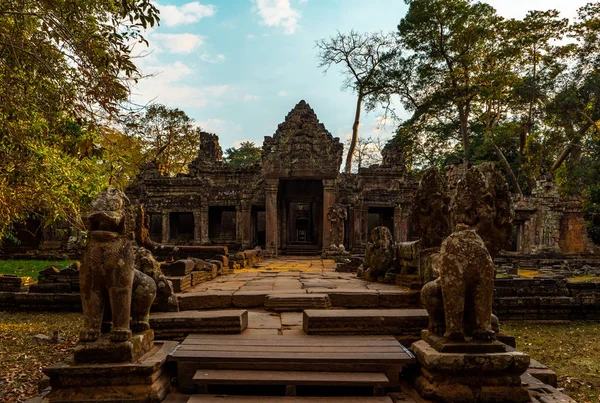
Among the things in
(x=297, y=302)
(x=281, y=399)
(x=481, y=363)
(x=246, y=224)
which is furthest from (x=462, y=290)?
(x=246, y=224)

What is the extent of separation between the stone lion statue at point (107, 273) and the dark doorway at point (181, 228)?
16.1 metres

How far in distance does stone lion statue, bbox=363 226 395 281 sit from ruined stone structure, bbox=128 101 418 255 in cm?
692

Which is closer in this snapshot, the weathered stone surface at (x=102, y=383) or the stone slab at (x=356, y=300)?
the weathered stone surface at (x=102, y=383)

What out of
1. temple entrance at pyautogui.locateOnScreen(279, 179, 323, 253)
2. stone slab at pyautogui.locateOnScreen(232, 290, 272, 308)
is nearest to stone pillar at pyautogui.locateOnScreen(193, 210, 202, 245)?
temple entrance at pyautogui.locateOnScreen(279, 179, 323, 253)

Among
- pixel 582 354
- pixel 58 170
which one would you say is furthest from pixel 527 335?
pixel 58 170

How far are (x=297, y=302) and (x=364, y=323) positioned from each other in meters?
1.19

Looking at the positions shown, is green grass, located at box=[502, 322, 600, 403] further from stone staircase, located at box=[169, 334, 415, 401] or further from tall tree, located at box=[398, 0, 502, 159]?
tall tree, located at box=[398, 0, 502, 159]

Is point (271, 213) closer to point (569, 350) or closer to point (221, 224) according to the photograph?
point (221, 224)

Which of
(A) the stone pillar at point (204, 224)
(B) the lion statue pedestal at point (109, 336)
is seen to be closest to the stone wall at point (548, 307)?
(B) the lion statue pedestal at point (109, 336)

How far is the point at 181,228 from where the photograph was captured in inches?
834

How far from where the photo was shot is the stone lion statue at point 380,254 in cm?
672

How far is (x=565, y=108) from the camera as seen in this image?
63.7 ft

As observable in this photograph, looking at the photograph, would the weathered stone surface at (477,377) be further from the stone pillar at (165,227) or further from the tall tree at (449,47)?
the tall tree at (449,47)

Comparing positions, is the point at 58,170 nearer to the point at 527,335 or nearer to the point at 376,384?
the point at 376,384
